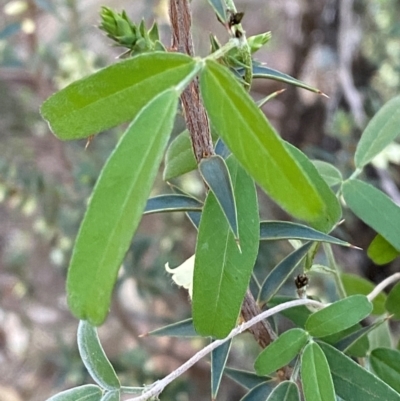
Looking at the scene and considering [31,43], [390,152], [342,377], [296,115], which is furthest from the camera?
[296,115]

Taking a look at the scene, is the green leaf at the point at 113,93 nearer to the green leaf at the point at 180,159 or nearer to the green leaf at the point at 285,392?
the green leaf at the point at 180,159

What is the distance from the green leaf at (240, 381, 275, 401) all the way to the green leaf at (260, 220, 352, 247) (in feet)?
0.37

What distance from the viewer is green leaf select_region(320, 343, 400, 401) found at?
0.33 m

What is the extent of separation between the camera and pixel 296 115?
1138 millimetres

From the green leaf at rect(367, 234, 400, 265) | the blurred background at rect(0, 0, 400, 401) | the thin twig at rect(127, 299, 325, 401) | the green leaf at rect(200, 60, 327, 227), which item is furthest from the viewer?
the blurred background at rect(0, 0, 400, 401)

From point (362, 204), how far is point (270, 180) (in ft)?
0.71

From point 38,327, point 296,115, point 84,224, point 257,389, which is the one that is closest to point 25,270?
point 38,327

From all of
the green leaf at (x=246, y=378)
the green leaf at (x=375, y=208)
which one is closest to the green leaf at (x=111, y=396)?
the green leaf at (x=246, y=378)

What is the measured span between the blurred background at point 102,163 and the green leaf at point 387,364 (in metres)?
0.39

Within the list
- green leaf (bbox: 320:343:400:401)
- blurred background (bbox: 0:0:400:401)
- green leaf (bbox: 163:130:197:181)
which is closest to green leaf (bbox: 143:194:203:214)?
green leaf (bbox: 163:130:197:181)

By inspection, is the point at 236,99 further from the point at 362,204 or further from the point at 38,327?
the point at 38,327

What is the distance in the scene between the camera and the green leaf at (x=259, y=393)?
37cm

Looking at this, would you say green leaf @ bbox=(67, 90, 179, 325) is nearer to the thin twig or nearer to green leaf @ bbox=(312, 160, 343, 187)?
the thin twig

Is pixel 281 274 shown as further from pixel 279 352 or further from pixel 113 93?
pixel 113 93
